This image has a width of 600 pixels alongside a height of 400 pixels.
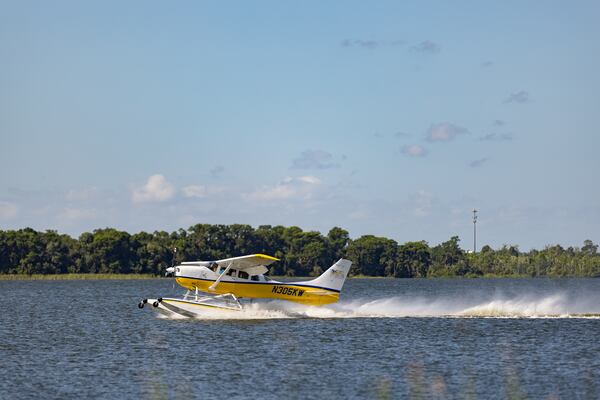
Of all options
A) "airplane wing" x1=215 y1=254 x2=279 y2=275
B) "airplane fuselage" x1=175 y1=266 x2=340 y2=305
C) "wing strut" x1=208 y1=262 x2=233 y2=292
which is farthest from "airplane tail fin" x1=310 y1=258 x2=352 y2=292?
"wing strut" x1=208 y1=262 x2=233 y2=292

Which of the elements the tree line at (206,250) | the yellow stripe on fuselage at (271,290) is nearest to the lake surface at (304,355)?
the yellow stripe on fuselage at (271,290)

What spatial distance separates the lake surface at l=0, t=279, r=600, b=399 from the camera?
902 inches

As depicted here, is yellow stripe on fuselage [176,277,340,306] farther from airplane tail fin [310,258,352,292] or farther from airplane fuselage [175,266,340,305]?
airplane tail fin [310,258,352,292]

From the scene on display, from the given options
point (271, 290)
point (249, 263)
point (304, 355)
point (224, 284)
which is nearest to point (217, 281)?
point (224, 284)

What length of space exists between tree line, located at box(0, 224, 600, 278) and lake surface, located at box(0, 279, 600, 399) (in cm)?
6443

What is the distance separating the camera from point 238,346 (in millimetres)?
31891

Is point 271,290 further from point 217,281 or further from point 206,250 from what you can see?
→ point 206,250

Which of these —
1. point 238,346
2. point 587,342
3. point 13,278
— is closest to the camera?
point 238,346

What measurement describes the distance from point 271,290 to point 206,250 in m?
99.9

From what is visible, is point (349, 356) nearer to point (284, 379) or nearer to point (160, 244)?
point (284, 379)

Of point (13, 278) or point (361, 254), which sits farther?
point (361, 254)

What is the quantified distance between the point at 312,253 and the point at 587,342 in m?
119

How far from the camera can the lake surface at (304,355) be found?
22.9 m

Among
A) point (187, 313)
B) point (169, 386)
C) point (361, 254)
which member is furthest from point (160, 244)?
point (169, 386)
